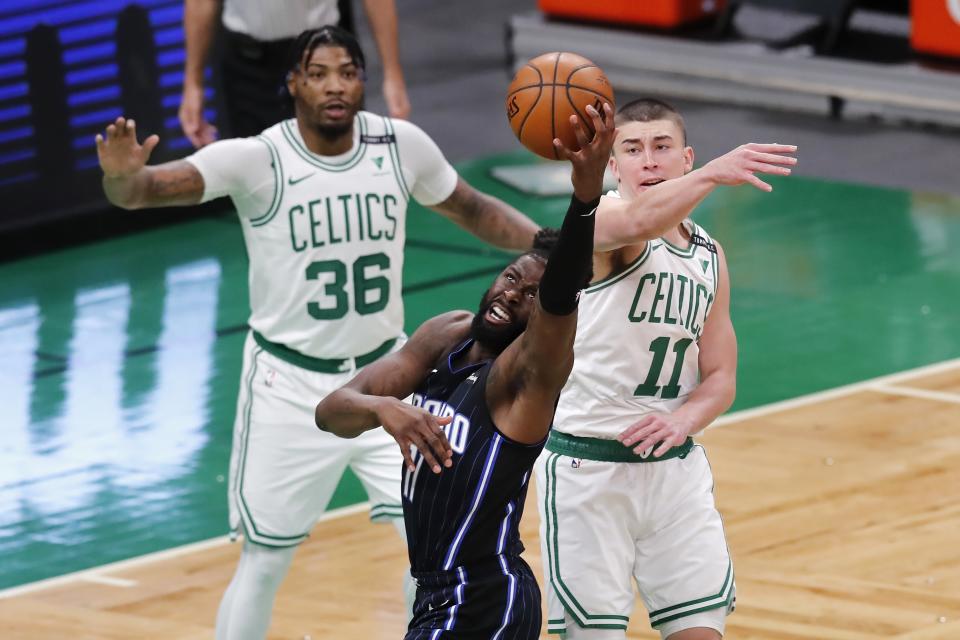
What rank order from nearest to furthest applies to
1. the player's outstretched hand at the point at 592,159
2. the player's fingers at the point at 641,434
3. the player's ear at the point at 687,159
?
1. the player's outstretched hand at the point at 592,159
2. the player's fingers at the point at 641,434
3. the player's ear at the point at 687,159

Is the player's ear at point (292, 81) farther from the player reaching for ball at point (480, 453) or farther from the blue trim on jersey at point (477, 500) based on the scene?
the blue trim on jersey at point (477, 500)

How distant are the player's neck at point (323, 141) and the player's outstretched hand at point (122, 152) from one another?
2.09ft

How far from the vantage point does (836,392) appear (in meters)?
10.4

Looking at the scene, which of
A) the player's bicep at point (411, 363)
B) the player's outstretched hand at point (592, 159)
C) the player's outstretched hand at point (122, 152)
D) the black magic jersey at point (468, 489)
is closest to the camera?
the player's outstretched hand at point (592, 159)

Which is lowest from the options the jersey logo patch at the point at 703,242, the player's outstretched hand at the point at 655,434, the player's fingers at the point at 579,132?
the player's outstretched hand at the point at 655,434

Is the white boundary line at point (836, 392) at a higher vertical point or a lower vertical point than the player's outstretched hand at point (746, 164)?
lower

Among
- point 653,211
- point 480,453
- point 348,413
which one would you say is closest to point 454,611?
point 480,453

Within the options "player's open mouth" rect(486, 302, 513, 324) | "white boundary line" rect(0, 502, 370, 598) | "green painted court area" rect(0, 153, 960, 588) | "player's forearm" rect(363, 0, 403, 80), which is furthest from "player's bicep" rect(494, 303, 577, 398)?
"player's forearm" rect(363, 0, 403, 80)

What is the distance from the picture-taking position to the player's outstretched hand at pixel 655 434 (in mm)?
5883

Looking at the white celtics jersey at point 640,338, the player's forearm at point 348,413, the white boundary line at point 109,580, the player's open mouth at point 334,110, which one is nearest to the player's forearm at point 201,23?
the player's open mouth at point 334,110

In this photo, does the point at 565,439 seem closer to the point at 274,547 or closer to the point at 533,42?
the point at 274,547

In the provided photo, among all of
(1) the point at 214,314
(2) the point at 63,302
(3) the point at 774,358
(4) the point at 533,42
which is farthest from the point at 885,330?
(4) the point at 533,42

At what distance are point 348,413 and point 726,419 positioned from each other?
16.0 feet

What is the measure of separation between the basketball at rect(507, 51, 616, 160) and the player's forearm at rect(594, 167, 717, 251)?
1.06ft
